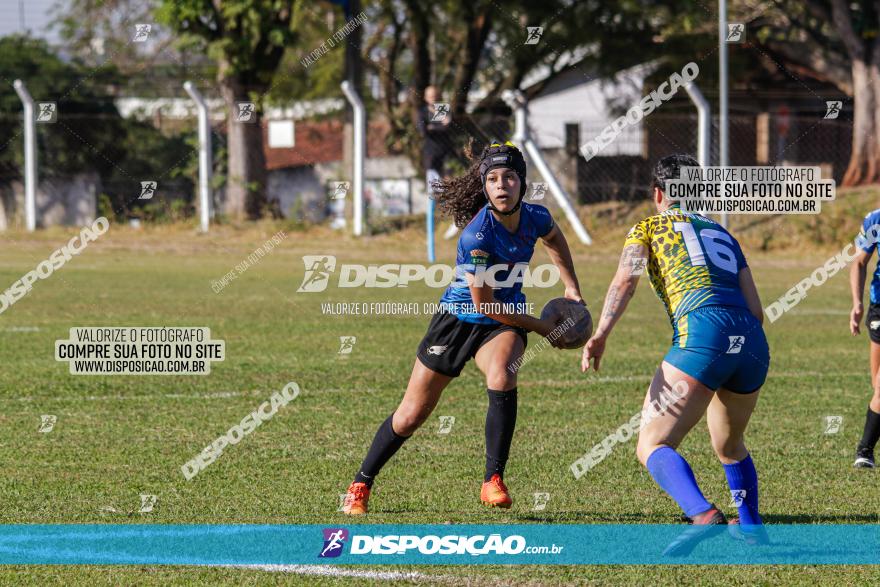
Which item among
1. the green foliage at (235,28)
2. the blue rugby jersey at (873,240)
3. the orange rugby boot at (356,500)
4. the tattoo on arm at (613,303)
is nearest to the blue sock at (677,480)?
the tattoo on arm at (613,303)

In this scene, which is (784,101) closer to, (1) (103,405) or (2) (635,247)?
(1) (103,405)

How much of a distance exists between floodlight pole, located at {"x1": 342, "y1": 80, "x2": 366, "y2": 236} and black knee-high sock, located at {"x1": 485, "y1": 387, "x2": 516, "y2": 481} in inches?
807

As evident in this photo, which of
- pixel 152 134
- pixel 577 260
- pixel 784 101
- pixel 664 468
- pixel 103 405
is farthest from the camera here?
pixel 784 101

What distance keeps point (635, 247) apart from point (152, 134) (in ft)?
98.6

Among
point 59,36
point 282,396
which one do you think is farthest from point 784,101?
point 282,396

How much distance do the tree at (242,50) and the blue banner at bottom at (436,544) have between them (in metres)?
24.1

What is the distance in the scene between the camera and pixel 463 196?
730 cm

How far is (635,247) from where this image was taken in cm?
603

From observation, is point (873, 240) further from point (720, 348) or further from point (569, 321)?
point (720, 348)

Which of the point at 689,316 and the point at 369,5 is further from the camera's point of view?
the point at 369,5

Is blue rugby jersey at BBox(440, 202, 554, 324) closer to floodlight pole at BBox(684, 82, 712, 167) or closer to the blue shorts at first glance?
the blue shorts

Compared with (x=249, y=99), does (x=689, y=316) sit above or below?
below

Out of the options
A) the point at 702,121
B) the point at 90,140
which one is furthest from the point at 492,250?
the point at 90,140

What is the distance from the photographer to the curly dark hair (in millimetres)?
7242
